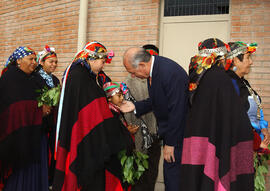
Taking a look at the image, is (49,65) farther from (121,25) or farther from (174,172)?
(174,172)

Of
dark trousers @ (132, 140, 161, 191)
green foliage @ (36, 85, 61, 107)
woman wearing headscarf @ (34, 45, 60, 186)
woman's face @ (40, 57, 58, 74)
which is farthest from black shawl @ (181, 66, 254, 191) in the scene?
woman's face @ (40, 57, 58, 74)

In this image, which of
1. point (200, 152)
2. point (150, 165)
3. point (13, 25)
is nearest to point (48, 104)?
point (150, 165)

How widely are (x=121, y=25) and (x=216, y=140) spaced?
4311mm

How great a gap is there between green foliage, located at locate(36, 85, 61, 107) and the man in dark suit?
1135mm

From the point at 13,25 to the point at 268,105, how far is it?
701cm

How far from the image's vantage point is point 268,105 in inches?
198

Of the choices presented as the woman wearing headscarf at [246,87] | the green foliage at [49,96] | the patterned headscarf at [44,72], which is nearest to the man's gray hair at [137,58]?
the woman wearing headscarf at [246,87]

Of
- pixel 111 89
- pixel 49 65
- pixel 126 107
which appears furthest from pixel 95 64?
pixel 49 65

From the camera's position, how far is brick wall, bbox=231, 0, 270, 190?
198 inches

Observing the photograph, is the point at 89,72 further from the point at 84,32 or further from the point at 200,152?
the point at 84,32

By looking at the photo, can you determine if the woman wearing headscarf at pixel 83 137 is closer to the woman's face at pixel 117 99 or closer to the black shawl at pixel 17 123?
the woman's face at pixel 117 99

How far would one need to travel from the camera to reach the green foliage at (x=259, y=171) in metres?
3.37

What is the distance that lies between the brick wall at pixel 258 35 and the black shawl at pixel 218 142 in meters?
2.74

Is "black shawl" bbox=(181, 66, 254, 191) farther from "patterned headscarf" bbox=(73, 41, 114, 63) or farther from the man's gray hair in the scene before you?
"patterned headscarf" bbox=(73, 41, 114, 63)
